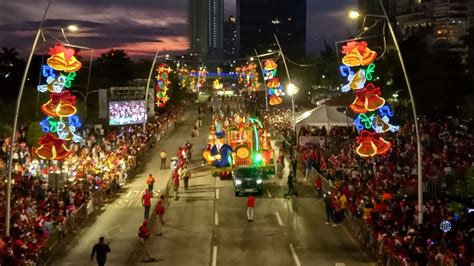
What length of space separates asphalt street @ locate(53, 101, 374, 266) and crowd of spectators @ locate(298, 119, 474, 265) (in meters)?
1.43

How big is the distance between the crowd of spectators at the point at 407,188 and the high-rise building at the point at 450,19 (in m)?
66.6

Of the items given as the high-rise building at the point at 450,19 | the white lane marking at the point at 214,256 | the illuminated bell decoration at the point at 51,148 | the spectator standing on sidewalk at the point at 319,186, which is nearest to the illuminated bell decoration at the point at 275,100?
the spectator standing on sidewalk at the point at 319,186

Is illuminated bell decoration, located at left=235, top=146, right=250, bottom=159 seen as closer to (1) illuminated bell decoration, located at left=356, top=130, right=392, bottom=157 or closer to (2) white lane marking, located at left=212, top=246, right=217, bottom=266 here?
(1) illuminated bell decoration, located at left=356, top=130, right=392, bottom=157

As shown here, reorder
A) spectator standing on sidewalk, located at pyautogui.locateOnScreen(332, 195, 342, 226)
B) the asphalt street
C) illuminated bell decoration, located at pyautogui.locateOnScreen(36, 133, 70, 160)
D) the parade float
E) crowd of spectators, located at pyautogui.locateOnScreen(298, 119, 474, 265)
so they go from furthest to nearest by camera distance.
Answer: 1. the parade float
2. spectator standing on sidewalk, located at pyautogui.locateOnScreen(332, 195, 342, 226)
3. illuminated bell decoration, located at pyautogui.locateOnScreen(36, 133, 70, 160)
4. the asphalt street
5. crowd of spectators, located at pyautogui.locateOnScreen(298, 119, 474, 265)

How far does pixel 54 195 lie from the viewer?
2761 centimetres

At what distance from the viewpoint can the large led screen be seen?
54.3 m

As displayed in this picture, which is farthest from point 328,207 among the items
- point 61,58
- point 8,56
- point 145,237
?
point 8,56

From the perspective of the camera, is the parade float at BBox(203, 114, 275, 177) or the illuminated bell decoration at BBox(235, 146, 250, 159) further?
the parade float at BBox(203, 114, 275, 177)

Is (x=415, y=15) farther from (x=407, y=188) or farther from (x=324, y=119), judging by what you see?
(x=407, y=188)

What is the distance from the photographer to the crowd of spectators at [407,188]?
18.5 metres

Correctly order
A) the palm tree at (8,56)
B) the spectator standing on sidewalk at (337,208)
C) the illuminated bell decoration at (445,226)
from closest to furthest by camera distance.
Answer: the illuminated bell decoration at (445,226)
the spectator standing on sidewalk at (337,208)
the palm tree at (8,56)

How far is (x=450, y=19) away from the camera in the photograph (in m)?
108

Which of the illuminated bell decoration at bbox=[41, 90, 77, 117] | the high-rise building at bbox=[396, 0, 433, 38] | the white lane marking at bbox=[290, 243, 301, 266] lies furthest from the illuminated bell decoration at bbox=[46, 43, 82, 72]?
the high-rise building at bbox=[396, 0, 433, 38]

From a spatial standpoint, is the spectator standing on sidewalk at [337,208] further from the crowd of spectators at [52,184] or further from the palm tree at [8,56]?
the palm tree at [8,56]
